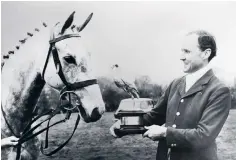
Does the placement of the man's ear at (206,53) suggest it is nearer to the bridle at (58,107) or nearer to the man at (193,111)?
the man at (193,111)

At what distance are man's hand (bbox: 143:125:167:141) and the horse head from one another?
377 millimetres

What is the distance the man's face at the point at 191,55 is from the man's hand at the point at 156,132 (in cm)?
50

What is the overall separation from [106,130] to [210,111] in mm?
807

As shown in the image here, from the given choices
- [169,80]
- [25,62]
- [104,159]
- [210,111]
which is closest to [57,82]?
[25,62]

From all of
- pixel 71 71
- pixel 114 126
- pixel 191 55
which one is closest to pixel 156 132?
pixel 114 126

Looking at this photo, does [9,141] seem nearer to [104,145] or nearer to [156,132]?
[104,145]

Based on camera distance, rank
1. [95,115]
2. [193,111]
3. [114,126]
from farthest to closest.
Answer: [114,126] → [95,115] → [193,111]

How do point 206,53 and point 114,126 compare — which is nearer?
point 206,53

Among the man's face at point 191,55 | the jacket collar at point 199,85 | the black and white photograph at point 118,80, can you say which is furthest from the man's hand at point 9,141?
the man's face at point 191,55

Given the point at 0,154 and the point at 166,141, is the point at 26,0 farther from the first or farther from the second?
the point at 166,141

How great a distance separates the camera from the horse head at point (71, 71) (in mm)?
2168

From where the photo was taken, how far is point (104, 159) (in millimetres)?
2414

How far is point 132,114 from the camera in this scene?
2.34m

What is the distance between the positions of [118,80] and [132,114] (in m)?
0.30
